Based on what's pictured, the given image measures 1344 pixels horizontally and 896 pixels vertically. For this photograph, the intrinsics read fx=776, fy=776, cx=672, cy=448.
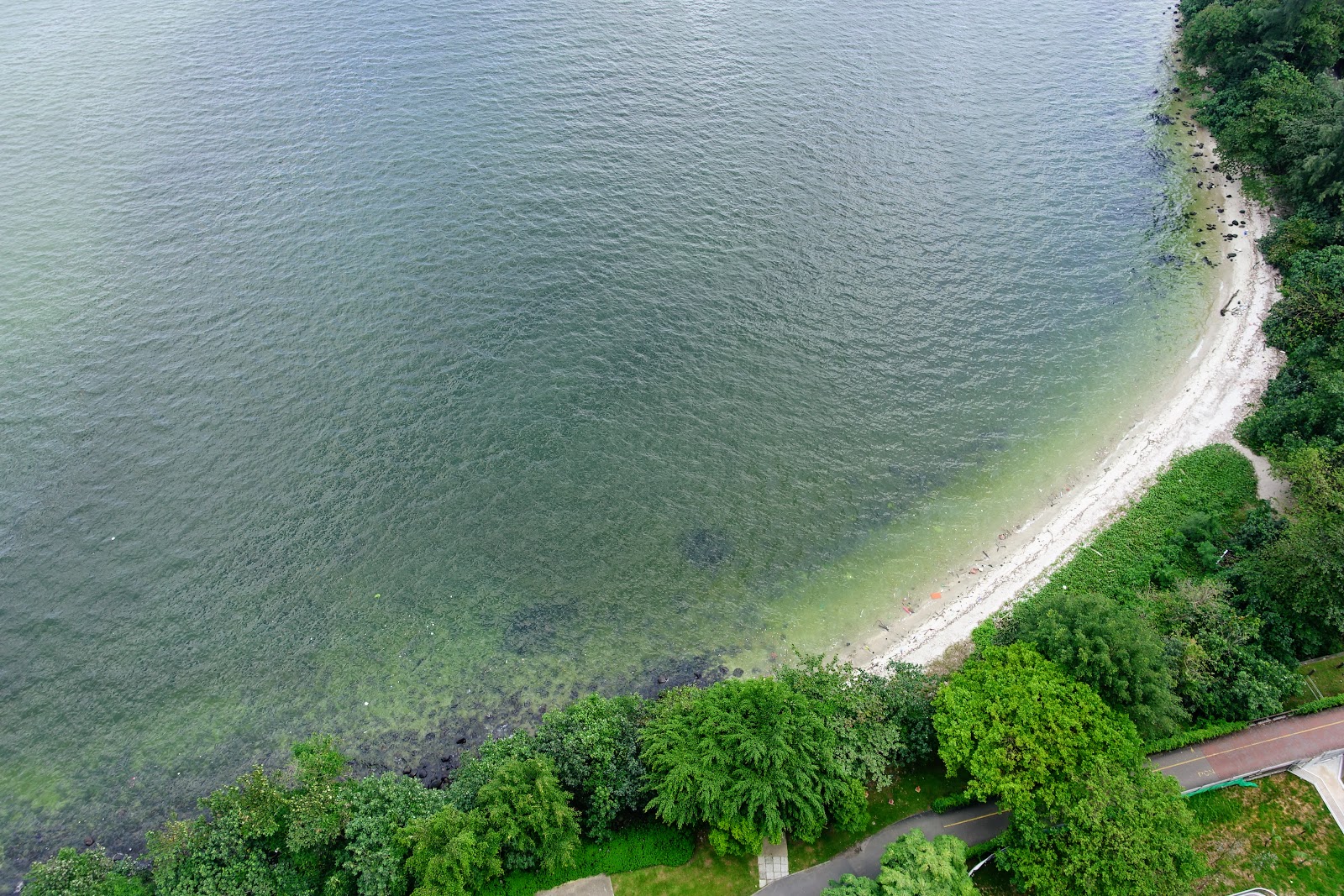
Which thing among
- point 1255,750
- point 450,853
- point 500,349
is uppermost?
point 500,349

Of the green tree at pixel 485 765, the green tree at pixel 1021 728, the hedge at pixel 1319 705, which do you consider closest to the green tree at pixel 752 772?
the green tree at pixel 1021 728

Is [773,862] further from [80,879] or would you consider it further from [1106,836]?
[80,879]

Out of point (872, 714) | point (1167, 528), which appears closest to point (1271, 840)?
point (872, 714)

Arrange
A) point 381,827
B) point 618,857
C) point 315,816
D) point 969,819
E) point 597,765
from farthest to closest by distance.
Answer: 1. point 597,765
2. point 618,857
3. point 969,819
4. point 381,827
5. point 315,816

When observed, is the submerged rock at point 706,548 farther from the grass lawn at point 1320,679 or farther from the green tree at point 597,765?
the grass lawn at point 1320,679

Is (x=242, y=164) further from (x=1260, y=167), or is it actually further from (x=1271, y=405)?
(x=1260, y=167)
